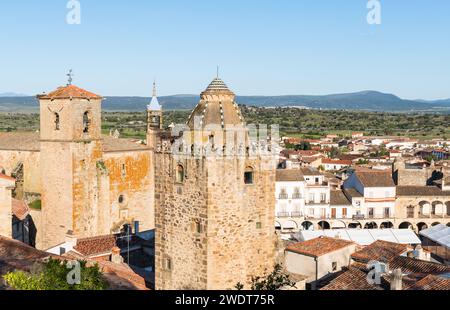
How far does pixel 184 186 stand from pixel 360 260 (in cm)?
934

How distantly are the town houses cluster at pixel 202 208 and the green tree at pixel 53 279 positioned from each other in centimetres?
184

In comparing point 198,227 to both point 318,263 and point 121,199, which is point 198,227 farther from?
point 121,199

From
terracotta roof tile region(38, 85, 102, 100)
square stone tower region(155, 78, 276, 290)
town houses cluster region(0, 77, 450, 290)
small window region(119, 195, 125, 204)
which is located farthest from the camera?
small window region(119, 195, 125, 204)

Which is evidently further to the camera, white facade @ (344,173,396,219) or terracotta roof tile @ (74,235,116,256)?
white facade @ (344,173,396,219)

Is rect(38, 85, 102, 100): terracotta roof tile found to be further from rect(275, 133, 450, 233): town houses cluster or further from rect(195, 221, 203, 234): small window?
rect(275, 133, 450, 233): town houses cluster

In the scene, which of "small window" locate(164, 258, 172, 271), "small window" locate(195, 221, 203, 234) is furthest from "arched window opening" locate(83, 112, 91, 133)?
"small window" locate(195, 221, 203, 234)

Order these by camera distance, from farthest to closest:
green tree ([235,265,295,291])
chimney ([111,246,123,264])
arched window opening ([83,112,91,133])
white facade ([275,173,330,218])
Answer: white facade ([275,173,330,218])
arched window opening ([83,112,91,133])
chimney ([111,246,123,264])
green tree ([235,265,295,291])

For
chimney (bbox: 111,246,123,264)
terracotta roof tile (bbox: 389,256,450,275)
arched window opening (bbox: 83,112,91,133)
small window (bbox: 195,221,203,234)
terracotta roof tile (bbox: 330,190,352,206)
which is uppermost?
arched window opening (bbox: 83,112,91,133)

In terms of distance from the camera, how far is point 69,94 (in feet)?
96.6

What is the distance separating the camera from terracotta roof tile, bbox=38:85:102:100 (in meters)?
29.5

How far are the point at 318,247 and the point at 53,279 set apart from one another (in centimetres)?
1296

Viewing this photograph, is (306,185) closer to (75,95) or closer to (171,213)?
(75,95)
